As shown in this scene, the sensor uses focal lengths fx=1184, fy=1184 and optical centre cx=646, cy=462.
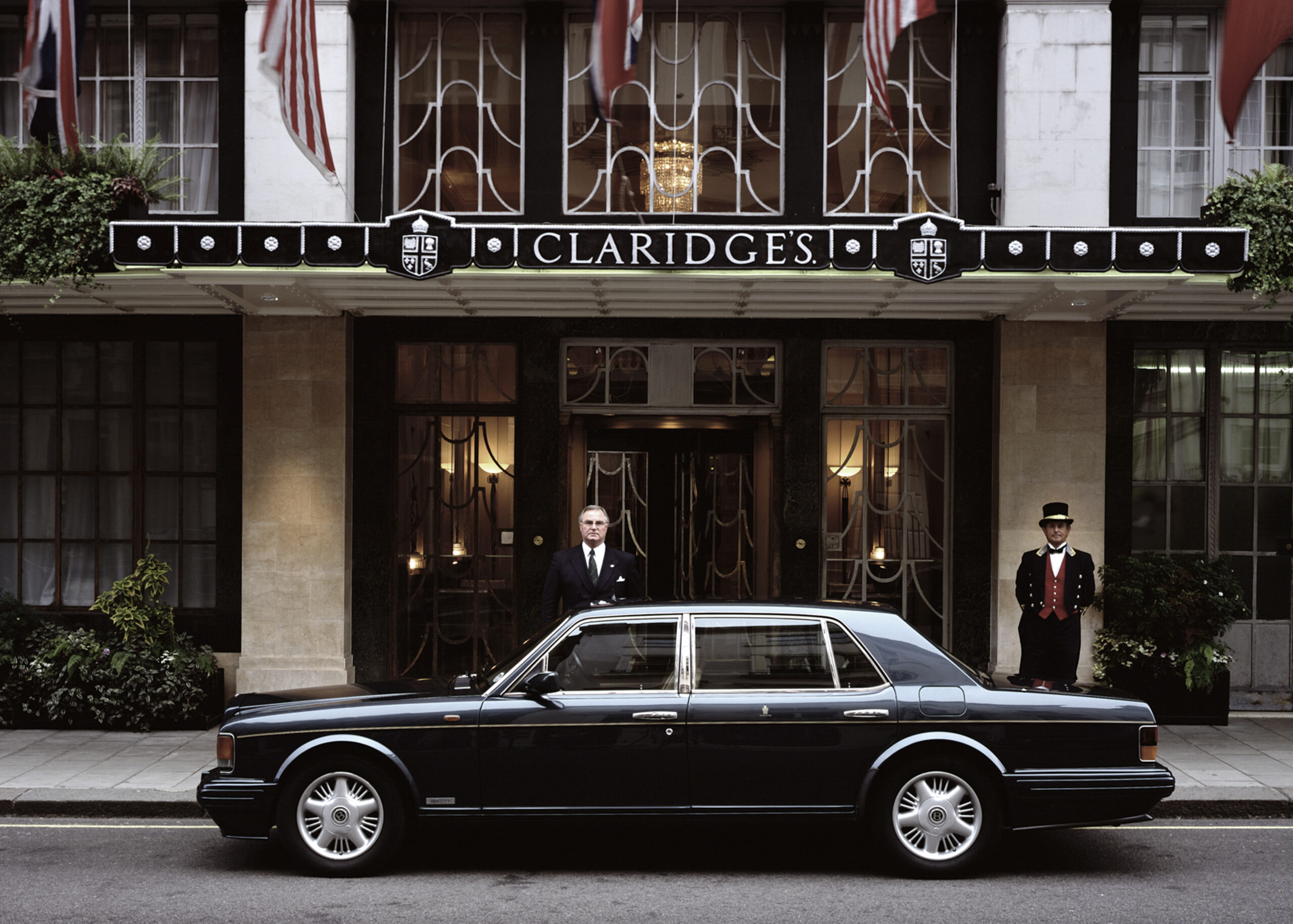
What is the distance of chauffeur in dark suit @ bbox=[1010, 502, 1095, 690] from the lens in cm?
909

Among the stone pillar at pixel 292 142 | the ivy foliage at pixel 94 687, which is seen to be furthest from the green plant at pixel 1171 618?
the ivy foliage at pixel 94 687

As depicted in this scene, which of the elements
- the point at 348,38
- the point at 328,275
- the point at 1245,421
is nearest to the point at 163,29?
the point at 348,38

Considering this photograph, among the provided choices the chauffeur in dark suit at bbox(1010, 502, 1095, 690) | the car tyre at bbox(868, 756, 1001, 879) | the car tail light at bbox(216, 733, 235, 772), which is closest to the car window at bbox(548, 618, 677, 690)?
the car tyre at bbox(868, 756, 1001, 879)

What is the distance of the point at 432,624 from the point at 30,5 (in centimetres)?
647

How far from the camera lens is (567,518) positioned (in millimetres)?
11711

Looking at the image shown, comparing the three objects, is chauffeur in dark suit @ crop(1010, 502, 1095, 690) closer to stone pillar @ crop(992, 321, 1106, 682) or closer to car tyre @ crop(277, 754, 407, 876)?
stone pillar @ crop(992, 321, 1106, 682)

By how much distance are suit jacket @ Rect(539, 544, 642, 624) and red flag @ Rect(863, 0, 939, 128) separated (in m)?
4.28

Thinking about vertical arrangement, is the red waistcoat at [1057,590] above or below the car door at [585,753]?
above

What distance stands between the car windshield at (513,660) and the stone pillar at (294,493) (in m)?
4.97

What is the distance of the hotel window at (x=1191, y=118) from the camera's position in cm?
1150

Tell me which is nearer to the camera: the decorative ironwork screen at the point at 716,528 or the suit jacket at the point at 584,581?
the suit jacket at the point at 584,581

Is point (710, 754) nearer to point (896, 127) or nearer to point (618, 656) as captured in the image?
point (618, 656)

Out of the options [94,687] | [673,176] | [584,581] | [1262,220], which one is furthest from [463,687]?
[1262,220]

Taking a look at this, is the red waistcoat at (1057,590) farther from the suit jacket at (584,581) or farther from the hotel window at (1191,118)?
the hotel window at (1191,118)
